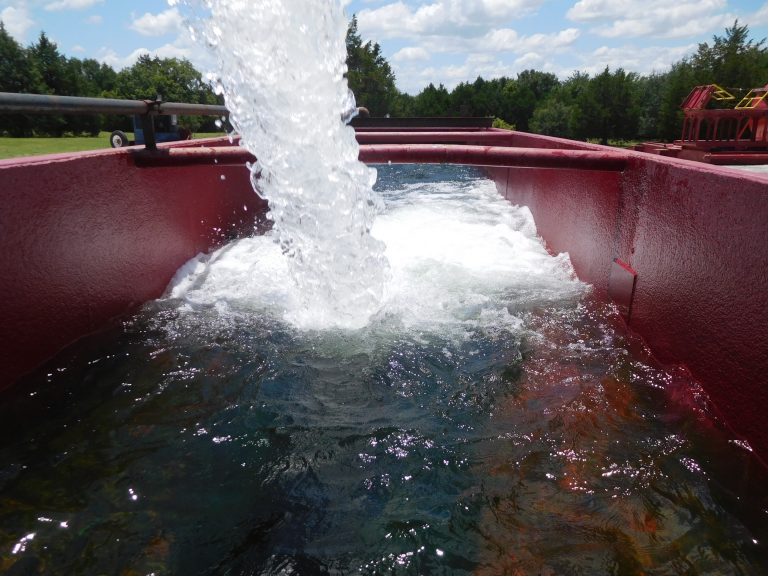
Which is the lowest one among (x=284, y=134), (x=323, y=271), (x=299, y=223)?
(x=323, y=271)

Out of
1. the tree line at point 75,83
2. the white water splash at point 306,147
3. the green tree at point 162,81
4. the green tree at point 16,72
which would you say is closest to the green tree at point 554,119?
the tree line at point 75,83

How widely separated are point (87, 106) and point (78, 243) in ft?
2.90

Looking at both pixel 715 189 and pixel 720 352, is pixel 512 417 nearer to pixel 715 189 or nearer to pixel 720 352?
pixel 720 352

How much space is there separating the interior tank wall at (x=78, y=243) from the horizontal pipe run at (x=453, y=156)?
31 cm

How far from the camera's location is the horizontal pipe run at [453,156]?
3561mm

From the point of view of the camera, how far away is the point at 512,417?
252 cm

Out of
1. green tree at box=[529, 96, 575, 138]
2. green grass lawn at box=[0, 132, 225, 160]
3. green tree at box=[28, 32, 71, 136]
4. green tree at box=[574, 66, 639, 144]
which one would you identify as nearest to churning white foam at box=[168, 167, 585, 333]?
green grass lawn at box=[0, 132, 225, 160]

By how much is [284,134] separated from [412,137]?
124 inches

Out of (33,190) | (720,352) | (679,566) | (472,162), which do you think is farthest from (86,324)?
(720,352)

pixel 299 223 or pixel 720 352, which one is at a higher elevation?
pixel 299 223

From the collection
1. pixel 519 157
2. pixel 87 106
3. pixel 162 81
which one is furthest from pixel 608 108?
pixel 162 81

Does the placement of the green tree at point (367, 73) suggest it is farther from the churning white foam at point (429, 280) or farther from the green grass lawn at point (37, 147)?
the churning white foam at point (429, 280)

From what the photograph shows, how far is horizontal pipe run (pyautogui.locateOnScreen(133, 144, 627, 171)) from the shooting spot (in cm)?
356

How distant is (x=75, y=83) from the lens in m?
40.2
